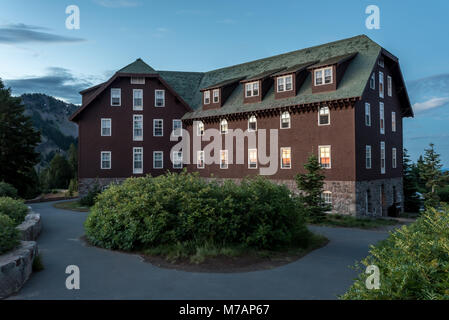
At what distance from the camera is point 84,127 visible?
33875mm

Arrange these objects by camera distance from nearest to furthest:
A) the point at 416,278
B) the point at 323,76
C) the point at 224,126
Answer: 1. the point at 416,278
2. the point at 323,76
3. the point at 224,126

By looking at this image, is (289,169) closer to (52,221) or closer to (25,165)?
(52,221)

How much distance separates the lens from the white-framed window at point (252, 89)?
97.9ft

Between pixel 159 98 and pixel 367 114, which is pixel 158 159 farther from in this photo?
pixel 367 114

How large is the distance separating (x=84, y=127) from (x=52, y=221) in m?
16.7

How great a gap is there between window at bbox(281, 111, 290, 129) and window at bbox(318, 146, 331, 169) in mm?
3494

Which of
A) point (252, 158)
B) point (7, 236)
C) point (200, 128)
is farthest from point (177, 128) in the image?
point (7, 236)

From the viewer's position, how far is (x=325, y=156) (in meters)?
25.3

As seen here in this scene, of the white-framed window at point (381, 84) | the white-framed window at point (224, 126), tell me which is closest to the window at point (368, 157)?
the white-framed window at point (381, 84)

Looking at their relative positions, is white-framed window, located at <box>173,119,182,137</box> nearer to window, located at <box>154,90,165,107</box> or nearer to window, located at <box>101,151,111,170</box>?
A: window, located at <box>154,90,165,107</box>

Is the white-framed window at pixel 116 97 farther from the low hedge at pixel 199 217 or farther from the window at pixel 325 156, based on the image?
the low hedge at pixel 199 217

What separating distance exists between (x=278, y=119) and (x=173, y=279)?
21.3m

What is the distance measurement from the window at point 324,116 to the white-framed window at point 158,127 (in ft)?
57.2
